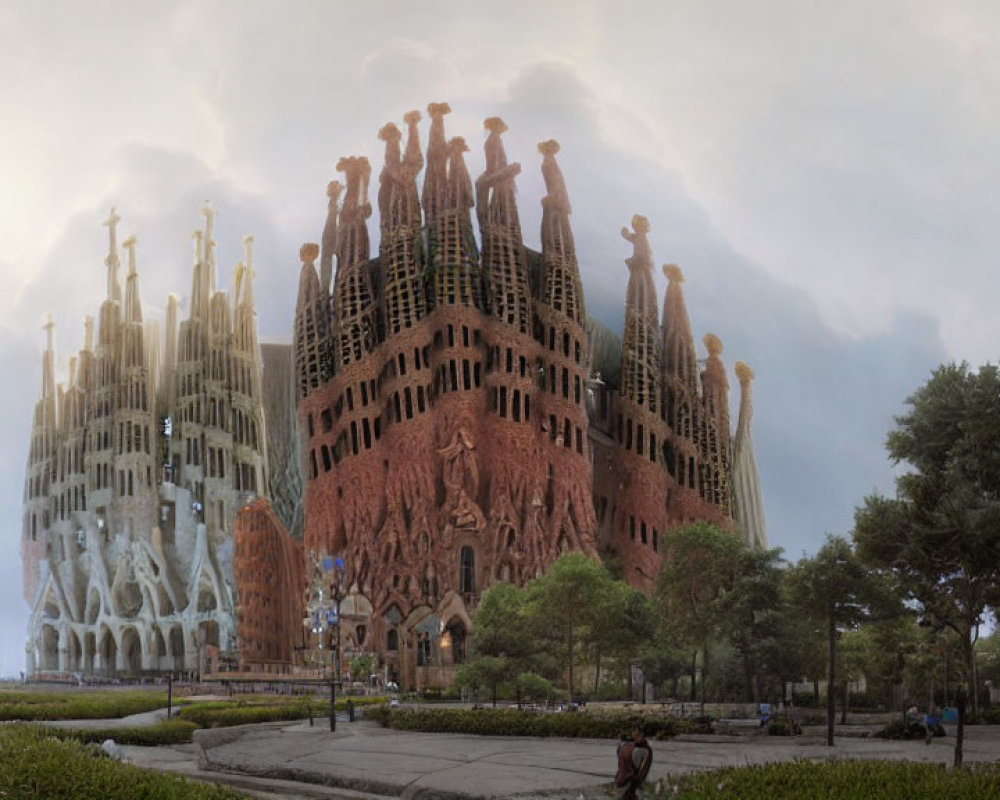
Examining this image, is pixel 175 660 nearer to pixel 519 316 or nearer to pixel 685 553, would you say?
pixel 519 316

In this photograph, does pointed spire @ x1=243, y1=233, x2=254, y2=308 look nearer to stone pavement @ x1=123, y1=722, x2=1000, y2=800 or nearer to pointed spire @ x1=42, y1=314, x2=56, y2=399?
pointed spire @ x1=42, y1=314, x2=56, y2=399

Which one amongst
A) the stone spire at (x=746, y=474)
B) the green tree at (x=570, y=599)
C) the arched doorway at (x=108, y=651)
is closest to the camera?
the green tree at (x=570, y=599)

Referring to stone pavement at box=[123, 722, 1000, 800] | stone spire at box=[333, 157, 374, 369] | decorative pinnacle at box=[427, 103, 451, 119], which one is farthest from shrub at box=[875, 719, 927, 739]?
decorative pinnacle at box=[427, 103, 451, 119]

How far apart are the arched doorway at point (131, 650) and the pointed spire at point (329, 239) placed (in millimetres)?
25834

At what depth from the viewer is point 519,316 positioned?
54656mm

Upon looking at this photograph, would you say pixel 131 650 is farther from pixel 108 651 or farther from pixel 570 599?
pixel 570 599

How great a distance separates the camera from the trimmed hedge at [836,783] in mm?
9812

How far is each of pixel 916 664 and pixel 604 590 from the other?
973 centimetres

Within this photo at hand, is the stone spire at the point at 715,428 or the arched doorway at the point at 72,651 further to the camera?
the arched doorway at the point at 72,651

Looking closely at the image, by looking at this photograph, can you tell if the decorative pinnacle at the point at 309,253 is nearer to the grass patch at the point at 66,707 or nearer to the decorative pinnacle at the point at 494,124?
the decorative pinnacle at the point at 494,124

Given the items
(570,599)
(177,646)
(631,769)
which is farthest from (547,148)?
(631,769)

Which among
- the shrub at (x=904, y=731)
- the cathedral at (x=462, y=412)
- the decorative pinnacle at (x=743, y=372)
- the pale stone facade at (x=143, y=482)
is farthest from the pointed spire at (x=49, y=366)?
the shrub at (x=904, y=731)

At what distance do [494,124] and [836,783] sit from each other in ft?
168

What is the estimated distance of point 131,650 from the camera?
228 ft
